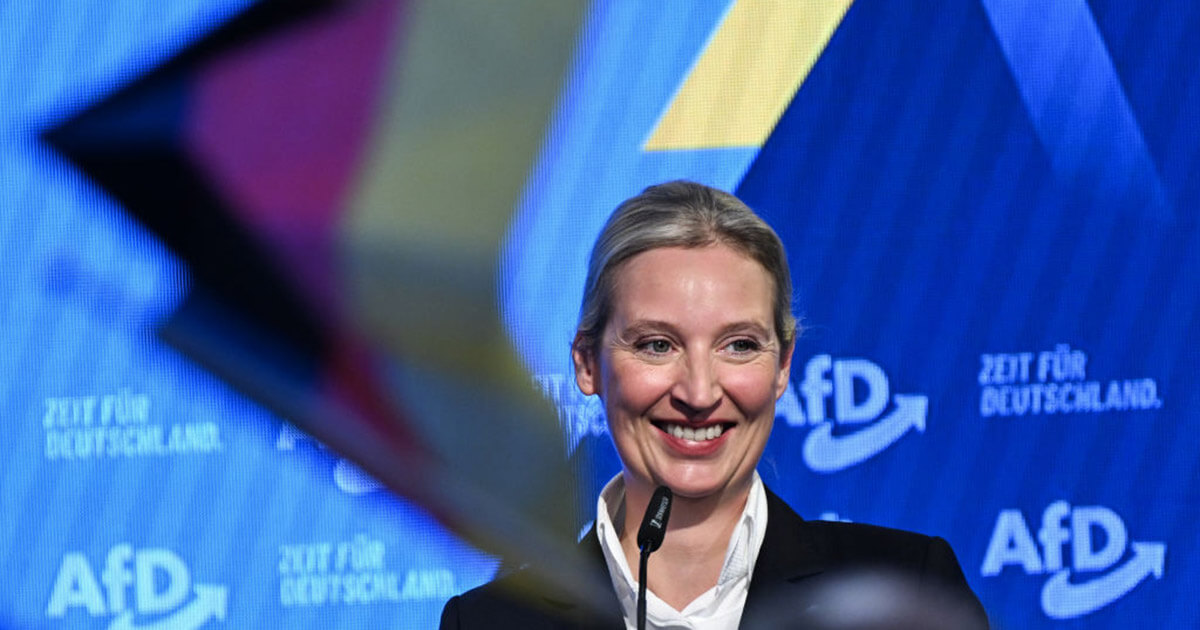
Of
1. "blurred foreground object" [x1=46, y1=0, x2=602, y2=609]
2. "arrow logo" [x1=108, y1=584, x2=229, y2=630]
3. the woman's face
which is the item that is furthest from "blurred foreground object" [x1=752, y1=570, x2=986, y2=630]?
"arrow logo" [x1=108, y1=584, x2=229, y2=630]

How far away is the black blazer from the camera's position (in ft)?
4.09

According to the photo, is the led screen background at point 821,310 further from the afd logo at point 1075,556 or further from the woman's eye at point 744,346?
the woman's eye at point 744,346

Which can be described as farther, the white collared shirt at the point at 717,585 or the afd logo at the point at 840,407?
the afd logo at the point at 840,407

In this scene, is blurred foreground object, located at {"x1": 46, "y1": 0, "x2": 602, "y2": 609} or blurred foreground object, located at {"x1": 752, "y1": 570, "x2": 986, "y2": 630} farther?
blurred foreground object, located at {"x1": 46, "y1": 0, "x2": 602, "y2": 609}

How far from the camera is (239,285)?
9.18 ft

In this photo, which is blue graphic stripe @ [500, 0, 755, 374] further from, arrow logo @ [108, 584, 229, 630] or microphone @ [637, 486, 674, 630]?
microphone @ [637, 486, 674, 630]

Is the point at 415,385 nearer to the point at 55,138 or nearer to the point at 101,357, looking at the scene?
the point at 101,357

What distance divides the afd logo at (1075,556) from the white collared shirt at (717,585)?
1.76m

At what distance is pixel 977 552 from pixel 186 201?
5.90ft

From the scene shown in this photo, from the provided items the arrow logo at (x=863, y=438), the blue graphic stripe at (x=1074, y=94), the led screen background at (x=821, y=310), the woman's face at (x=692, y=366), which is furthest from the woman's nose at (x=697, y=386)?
the blue graphic stripe at (x=1074, y=94)

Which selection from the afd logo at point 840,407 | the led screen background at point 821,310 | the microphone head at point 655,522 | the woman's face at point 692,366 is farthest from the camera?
the afd logo at point 840,407

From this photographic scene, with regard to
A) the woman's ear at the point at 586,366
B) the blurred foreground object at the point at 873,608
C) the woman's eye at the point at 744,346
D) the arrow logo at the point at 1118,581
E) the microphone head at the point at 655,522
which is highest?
the arrow logo at the point at 1118,581

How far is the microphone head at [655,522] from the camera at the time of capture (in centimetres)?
110

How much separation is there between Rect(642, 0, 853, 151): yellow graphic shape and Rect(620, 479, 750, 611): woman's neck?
1648 millimetres
